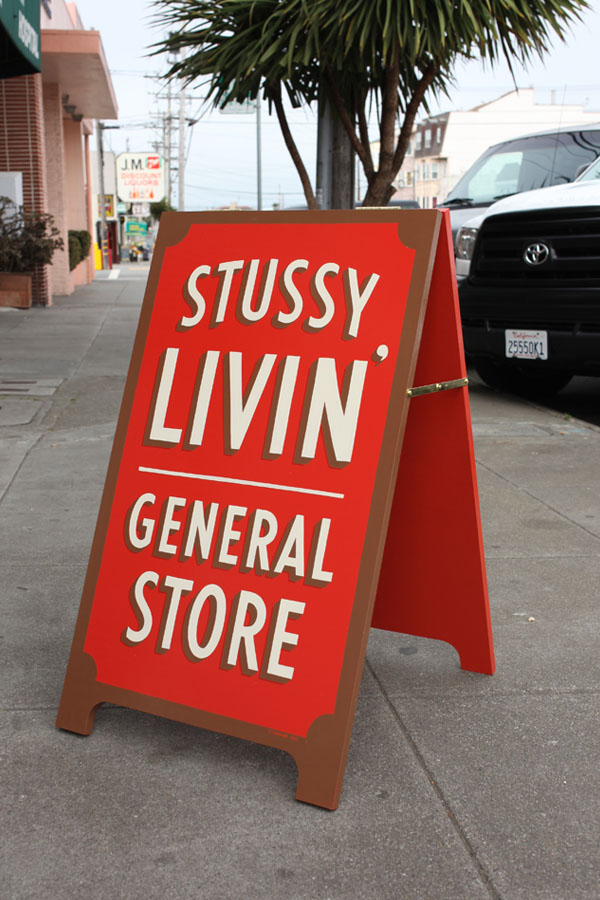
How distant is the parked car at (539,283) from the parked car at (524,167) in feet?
4.44

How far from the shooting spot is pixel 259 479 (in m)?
2.72

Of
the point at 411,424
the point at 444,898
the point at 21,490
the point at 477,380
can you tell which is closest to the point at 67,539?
the point at 21,490

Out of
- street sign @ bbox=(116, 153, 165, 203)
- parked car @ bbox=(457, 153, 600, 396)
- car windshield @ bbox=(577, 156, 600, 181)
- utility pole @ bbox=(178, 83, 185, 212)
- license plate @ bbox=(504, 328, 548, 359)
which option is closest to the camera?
parked car @ bbox=(457, 153, 600, 396)

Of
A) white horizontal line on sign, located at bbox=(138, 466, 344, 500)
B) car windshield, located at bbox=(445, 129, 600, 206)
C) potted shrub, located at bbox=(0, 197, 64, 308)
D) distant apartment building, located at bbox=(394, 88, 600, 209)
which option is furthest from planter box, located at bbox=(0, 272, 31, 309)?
distant apartment building, located at bbox=(394, 88, 600, 209)

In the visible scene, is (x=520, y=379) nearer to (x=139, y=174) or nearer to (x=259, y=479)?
(x=259, y=479)

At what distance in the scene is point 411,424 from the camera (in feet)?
9.77

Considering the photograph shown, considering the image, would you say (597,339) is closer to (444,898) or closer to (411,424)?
(411,424)

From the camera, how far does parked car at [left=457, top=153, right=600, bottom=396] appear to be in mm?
7176

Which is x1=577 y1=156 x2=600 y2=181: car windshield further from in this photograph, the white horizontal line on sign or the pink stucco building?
the pink stucco building

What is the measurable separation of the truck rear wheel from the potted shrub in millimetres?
9135

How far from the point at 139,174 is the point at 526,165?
54683 mm

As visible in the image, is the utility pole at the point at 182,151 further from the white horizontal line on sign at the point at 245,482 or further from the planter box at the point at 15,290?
the white horizontal line on sign at the point at 245,482

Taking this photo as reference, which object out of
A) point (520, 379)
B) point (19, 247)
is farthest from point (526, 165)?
point (19, 247)

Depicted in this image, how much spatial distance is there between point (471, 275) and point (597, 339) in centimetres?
134
